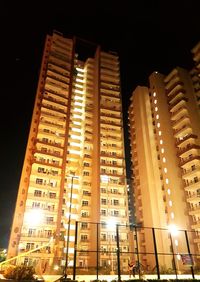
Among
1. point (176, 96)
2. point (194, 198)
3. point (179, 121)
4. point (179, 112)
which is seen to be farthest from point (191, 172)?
point (176, 96)

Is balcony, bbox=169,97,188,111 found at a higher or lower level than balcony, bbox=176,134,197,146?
higher

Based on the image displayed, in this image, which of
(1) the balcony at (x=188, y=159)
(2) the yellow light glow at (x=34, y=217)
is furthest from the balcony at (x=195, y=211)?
(2) the yellow light glow at (x=34, y=217)

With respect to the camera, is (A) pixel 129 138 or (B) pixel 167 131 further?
(A) pixel 129 138

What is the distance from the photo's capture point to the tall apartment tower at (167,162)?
58.2 meters

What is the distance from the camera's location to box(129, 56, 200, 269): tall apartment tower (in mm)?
58156

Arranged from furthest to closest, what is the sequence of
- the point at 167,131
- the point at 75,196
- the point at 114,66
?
the point at 114,66, the point at 167,131, the point at 75,196

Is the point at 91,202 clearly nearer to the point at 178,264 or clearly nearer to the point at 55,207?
the point at 55,207

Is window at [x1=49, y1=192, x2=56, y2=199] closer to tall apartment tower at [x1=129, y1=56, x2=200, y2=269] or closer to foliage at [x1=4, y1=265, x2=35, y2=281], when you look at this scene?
tall apartment tower at [x1=129, y1=56, x2=200, y2=269]

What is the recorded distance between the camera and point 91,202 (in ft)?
207

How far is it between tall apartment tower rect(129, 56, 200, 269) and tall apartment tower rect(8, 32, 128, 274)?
678 centimetres

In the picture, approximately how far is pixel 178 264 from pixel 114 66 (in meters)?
66.3

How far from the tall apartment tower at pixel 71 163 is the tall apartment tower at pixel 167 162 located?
22.2ft

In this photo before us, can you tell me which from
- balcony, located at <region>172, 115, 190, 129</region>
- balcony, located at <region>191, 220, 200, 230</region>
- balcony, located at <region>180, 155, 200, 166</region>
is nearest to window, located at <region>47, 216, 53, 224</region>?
balcony, located at <region>191, 220, 200, 230</region>

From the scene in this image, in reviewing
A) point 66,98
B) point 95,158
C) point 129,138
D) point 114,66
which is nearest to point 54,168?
point 95,158
